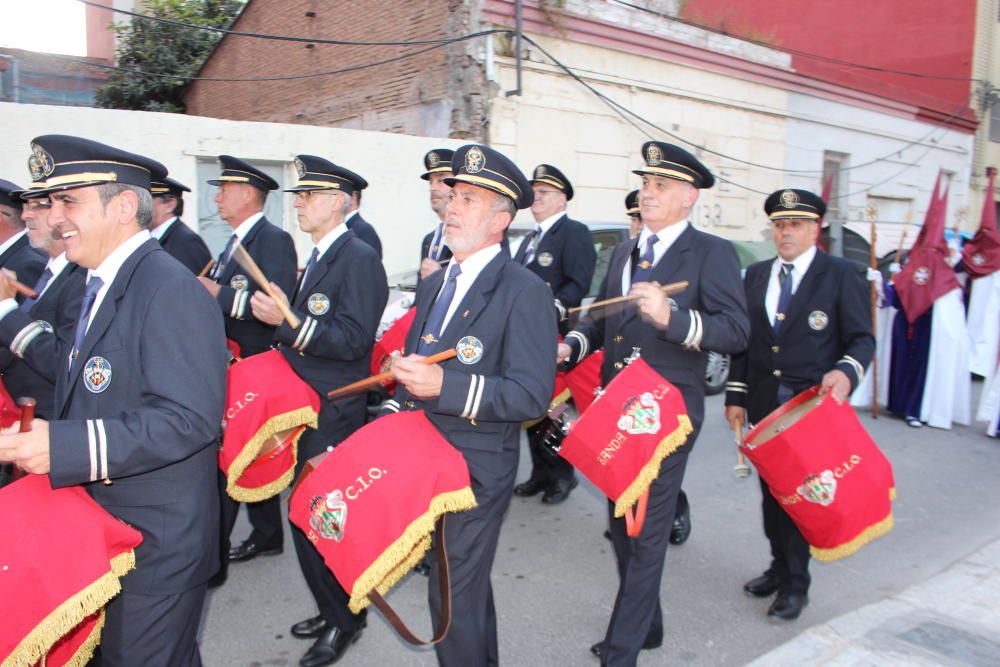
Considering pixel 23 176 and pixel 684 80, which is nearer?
pixel 23 176

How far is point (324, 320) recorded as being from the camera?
364 centimetres

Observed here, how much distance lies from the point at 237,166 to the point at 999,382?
710 centimetres

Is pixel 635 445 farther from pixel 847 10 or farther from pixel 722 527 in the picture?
pixel 847 10

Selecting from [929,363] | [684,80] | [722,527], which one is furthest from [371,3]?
[722,527]

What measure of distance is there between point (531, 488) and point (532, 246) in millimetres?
1760

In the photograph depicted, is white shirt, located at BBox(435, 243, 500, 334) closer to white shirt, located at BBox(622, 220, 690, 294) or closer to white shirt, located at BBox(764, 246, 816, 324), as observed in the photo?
white shirt, located at BBox(622, 220, 690, 294)

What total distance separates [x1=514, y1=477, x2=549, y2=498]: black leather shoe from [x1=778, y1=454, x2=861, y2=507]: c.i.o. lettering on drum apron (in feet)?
8.56

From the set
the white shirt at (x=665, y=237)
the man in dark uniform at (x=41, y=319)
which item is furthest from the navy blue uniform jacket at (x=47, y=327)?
the white shirt at (x=665, y=237)

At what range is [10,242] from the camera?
168 inches

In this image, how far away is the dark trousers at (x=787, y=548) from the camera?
4.07 metres

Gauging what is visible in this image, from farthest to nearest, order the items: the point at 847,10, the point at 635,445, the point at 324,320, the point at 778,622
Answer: the point at 847,10 → the point at 778,622 → the point at 324,320 → the point at 635,445

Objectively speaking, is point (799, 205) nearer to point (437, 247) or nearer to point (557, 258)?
point (557, 258)

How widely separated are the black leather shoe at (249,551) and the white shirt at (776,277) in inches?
122

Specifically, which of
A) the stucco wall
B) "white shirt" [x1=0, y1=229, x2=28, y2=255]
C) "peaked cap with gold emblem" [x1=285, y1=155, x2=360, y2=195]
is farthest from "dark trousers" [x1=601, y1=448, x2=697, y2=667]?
the stucco wall
